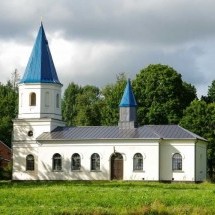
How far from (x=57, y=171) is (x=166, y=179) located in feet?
27.7

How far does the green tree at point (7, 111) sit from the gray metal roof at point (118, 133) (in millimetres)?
19687

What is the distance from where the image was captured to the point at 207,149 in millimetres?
54844

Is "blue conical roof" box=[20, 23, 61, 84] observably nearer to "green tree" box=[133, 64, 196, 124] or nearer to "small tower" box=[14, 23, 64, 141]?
"small tower" box=[14, 23, 64, 141]

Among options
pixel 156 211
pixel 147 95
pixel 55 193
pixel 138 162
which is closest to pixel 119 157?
pixel 138 162

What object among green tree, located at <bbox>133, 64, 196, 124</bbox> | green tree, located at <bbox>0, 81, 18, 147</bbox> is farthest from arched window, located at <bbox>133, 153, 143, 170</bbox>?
green tree, located at <bbox>0, 81, 18, 147</bbox>

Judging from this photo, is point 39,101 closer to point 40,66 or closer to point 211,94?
point 40,66

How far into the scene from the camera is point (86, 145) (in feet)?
165

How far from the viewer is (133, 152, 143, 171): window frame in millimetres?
48812

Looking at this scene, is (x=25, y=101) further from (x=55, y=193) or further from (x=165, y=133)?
(x=55, y=193)

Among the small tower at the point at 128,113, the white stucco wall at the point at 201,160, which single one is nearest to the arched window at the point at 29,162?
the small tower at the point at 128,113

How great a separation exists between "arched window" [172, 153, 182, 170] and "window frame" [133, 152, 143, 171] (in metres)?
2.36

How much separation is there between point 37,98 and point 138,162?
963 centimetres

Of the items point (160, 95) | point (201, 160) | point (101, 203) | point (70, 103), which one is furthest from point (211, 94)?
point (101, 203)

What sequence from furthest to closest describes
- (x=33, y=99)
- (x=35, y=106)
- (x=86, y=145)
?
(x=33, y=99)
(x=35, y=106)
(x=86, y=145)
